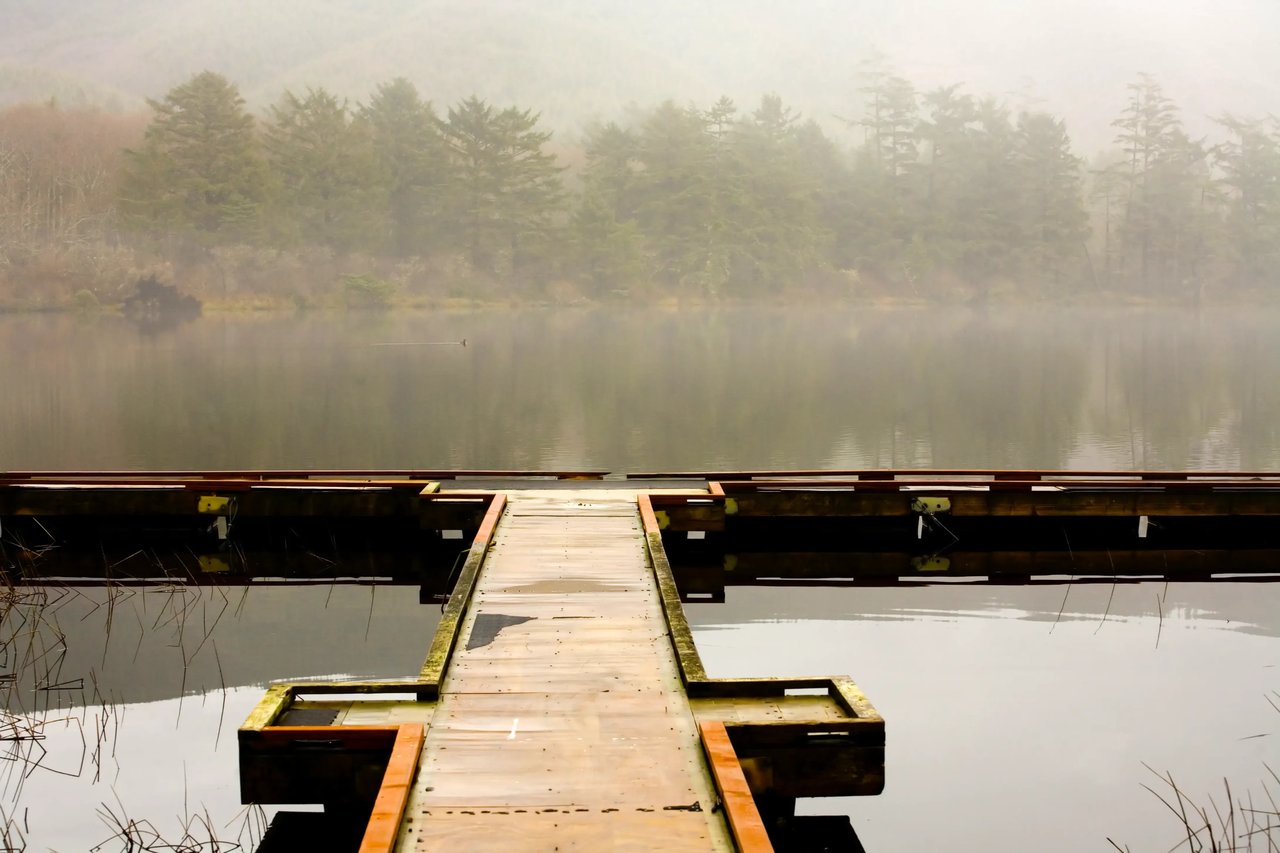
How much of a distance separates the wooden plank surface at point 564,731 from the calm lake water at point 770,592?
3.07ft

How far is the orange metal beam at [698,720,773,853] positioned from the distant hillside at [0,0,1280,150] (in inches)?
3853

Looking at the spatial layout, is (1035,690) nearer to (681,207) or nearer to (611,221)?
(611,221)

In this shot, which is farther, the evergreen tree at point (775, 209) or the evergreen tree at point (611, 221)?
the evergreen tree at point (775, 209)

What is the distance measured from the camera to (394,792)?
3.55 m

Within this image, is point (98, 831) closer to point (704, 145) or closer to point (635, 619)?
point (635, 619)

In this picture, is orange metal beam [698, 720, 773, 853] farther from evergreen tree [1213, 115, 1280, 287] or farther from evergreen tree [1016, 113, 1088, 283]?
evergreen tree [1213, 115, 1280, 287]

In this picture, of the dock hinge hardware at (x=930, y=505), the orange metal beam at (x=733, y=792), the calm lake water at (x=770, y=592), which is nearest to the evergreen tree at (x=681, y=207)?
the calm lake water at (x=770, y=592)

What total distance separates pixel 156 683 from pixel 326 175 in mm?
55565

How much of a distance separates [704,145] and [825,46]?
215 feet

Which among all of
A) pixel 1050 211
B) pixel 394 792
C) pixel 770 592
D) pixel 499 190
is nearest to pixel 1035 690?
pixel 770 592

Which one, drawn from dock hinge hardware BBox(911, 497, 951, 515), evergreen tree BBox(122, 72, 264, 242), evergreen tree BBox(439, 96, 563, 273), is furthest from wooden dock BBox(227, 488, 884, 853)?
evergreen tree BBox(439, 96, 563, 273)

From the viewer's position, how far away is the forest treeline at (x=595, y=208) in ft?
182

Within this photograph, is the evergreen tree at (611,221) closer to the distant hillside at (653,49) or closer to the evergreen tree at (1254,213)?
the evergreen tree at (1254,213)

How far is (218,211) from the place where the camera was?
5534 centimetres
